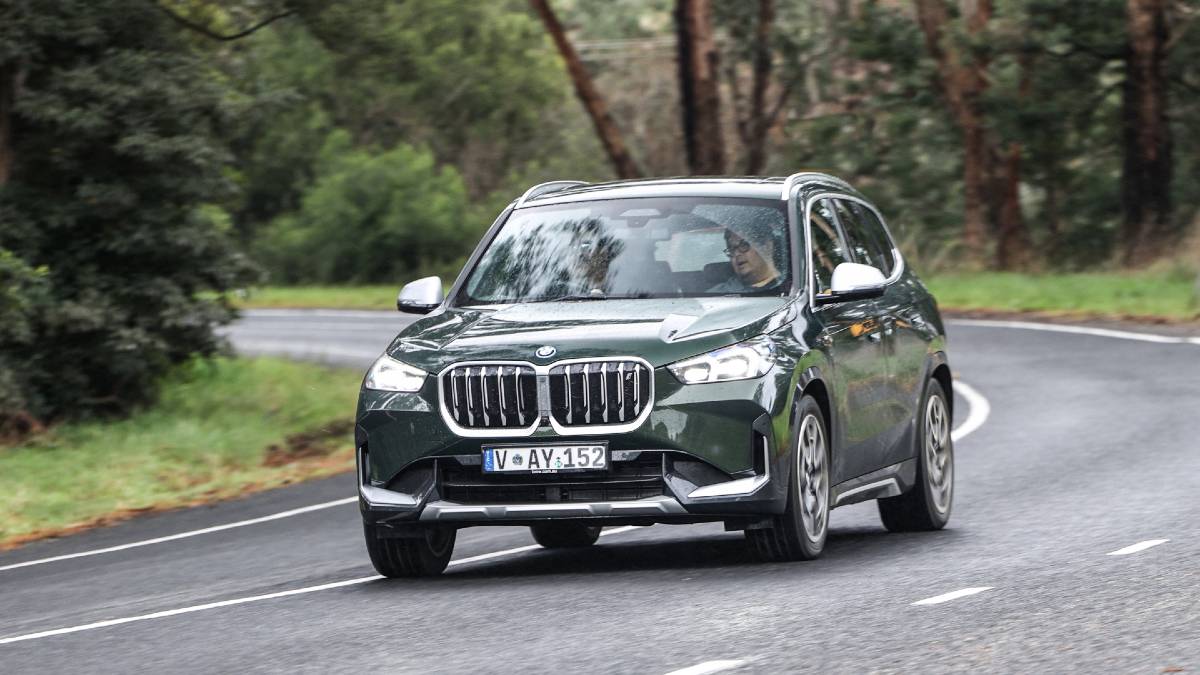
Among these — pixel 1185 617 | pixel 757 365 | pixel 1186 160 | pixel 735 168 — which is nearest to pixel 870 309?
pixel 757 365

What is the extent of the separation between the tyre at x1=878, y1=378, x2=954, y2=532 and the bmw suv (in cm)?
50

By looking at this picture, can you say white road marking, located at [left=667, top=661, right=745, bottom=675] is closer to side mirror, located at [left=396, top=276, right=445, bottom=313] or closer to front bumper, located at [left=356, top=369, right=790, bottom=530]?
front bumper, located at [left=356, top=369, right=790, bottom=530]

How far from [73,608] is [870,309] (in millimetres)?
4115

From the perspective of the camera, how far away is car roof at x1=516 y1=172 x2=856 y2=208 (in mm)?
10523

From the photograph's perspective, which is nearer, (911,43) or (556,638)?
(556,638)

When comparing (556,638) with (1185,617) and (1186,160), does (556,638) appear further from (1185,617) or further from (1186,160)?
(1186,160)

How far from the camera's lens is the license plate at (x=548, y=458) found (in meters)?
9.09

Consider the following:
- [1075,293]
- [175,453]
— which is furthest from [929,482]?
[1075,293]

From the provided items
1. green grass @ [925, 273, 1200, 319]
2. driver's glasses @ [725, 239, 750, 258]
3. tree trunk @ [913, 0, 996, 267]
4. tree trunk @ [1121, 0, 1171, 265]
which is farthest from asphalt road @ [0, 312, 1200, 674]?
tree trunk @ [913, 0, 996, 267]

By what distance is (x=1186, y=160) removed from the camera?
45062mm

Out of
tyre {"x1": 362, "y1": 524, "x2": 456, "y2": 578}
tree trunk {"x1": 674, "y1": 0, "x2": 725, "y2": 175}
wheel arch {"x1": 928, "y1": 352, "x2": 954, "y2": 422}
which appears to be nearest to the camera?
tyre {"x1": 362, "y1": 524, "x2": 456, "y2": 578}

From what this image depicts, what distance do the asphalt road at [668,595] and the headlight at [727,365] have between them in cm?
87

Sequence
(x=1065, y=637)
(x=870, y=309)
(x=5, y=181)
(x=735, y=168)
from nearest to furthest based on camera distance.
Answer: (x=1065, y=637)
(x=870, y=309)
(x=5, y=181)
(x=735, y=168)

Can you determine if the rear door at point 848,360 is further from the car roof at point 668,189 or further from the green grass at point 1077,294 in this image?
the green grass at point 1077,294
